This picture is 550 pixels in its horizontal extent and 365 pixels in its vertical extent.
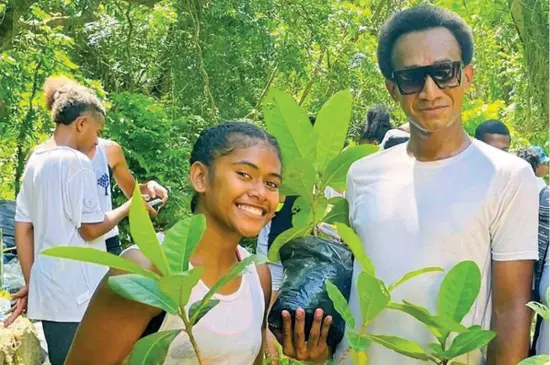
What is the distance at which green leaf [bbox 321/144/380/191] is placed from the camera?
1.57m

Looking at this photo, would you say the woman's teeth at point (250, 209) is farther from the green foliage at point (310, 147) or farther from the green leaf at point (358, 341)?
the green leaf at point (358, 341)

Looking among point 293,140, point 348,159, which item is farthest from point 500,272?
point 293,140

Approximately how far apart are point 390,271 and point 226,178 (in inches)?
15.8

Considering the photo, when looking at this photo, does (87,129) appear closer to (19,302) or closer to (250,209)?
(19,302)

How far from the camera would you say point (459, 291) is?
3.93 feet

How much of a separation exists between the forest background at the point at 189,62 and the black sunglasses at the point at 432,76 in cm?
404

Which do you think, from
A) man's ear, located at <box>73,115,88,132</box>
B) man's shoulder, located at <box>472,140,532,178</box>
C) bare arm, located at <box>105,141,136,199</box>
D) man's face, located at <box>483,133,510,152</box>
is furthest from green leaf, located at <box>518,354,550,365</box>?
man's face, located at <box>483,133,510,152</box>

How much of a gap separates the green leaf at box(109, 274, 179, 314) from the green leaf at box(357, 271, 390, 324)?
30 cm

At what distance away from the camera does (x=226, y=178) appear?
154 cm

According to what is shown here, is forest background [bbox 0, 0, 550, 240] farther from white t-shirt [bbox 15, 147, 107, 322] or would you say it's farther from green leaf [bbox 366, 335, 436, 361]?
green leaf [bbox 366, 335, 436, 361]

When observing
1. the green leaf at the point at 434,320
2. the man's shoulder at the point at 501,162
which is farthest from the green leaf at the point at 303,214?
the green leaf at the point at 434,320

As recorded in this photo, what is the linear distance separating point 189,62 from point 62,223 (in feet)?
15.7

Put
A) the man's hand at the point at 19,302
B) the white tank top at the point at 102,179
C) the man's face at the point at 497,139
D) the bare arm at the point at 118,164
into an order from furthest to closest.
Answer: the man's face at the point at 497,139, the bare arm at the point at 118,164, the white tank top at the point at 102,179, the man's hand at the point at 19,302

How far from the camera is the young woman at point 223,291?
1.41 meters
